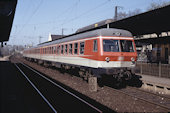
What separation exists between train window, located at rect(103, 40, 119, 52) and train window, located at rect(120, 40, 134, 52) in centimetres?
33

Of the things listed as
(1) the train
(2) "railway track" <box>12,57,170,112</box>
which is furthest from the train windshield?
(2) "railway track" <box>12,57,170,112</box>

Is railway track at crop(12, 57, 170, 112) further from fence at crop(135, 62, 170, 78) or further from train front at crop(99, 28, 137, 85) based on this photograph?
fence at crop(135, 62, 170, 78)

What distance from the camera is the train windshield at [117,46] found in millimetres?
10516

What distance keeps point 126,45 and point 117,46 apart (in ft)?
2.14

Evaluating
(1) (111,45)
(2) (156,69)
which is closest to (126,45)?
(1) (111,45)

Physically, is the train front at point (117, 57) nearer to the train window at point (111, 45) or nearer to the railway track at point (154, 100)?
the train window at point (111, 45)

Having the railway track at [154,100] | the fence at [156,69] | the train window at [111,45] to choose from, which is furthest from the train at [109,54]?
the fence at [156,69]

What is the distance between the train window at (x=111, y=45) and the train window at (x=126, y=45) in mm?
326

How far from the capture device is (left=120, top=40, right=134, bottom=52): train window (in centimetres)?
1089

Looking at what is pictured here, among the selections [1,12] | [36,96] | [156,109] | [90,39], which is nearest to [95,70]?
[90,39]

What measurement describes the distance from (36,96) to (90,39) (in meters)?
4.50

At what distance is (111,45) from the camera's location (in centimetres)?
1066

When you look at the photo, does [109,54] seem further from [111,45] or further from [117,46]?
[117,46]

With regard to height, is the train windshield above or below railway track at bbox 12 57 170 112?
above
